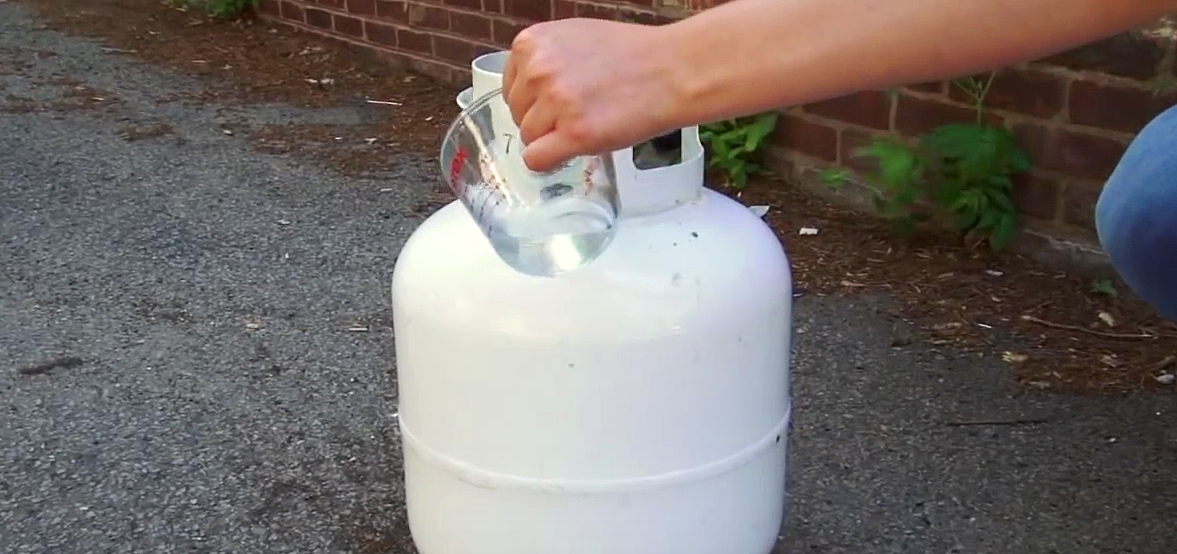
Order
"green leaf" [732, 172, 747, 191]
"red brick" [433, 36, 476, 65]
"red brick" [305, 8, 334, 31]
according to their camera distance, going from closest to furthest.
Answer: "green leaf" [732, 172, 747, 191] < "red brick" [433, 36, 476, 65] < "red brick" [305, 8, 334, 31]

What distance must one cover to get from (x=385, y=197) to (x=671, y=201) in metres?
1.91

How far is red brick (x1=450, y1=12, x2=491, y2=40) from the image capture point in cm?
400

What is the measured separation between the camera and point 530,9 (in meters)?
3.79

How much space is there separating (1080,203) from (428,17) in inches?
96.7

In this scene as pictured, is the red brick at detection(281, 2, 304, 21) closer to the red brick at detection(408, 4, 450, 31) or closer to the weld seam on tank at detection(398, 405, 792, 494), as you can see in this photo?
the red brick at detection(408, 4, 450, 31)

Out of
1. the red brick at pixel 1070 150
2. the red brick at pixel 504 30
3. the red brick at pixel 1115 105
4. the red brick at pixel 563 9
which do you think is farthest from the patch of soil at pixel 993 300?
the red brick at pixel 504 30

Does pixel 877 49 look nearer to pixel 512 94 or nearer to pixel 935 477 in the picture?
pixel 512 94

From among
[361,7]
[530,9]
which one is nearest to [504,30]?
[530,9]

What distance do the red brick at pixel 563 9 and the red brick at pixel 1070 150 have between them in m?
1.47

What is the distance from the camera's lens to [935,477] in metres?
1.82

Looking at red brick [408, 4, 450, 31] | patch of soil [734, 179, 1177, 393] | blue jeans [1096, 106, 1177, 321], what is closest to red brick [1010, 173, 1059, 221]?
patch of soil [734, 179, 1177, 393]

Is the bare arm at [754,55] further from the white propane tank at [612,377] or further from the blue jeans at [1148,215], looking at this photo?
the blue jeans at [1148,215]

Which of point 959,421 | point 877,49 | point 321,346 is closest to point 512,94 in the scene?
point 877,49

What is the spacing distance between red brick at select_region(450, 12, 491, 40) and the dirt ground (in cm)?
21
